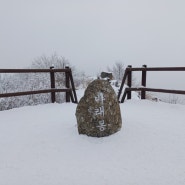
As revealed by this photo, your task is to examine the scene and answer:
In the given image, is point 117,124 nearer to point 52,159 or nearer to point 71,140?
point 71,140

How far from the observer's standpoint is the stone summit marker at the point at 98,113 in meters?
3.95

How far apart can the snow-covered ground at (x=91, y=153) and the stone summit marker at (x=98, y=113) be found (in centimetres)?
14

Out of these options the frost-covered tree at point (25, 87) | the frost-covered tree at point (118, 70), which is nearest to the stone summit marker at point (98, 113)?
the frost-covered tree at point (25, 87)

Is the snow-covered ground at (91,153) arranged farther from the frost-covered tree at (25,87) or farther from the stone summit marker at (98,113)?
the frost-covered tree at (25,87)

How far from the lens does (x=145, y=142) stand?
3.80 metres

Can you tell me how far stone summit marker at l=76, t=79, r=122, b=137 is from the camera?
3.95m

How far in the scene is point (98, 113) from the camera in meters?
3.95

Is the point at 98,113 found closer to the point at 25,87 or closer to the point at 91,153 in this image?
the point at 91,153

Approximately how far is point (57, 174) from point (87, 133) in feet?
3.93

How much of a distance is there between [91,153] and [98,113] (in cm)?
72

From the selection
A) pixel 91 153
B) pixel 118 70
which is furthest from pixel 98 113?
pixel 118 70

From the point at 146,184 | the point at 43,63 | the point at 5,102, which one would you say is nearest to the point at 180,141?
the point at 146,184

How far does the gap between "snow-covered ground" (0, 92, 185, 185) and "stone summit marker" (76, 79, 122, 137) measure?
0.14 meters

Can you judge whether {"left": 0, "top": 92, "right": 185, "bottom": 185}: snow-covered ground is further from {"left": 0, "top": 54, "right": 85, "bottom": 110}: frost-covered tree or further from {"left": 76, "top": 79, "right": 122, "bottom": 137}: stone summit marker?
{"left": 0, "top": 54, "right": 85, "bottom": 110}: frost-covered tree
